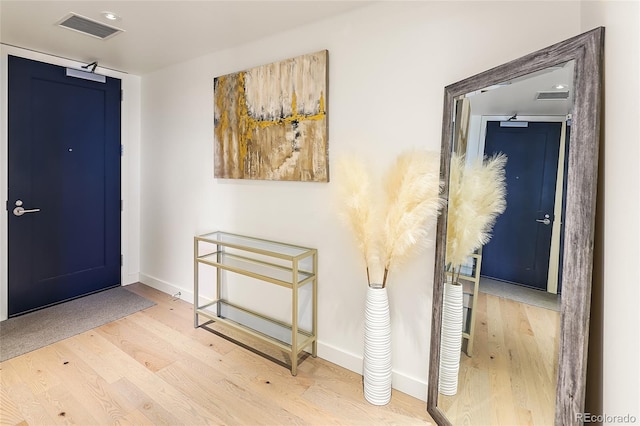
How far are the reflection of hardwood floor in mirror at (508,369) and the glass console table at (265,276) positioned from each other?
1016 millimetres

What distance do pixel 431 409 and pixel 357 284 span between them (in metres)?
0.80

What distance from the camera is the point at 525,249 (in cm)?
142

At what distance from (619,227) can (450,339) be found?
1.00 m

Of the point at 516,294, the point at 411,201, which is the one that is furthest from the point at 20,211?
the point at 516,294

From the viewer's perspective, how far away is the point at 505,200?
4.85 feet

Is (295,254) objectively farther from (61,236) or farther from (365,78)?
(61,236)

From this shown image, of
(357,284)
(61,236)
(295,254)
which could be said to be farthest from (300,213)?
(61,236)

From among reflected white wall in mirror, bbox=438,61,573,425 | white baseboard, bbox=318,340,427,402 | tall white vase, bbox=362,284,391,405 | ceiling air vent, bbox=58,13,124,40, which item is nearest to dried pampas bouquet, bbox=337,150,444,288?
tall white vase, bbox=362,284,391,405

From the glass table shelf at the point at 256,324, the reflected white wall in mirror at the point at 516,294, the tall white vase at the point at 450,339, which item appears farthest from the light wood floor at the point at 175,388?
the reflected white wall in mirror at the point at 516,294

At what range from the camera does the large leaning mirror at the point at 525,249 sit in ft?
3.75

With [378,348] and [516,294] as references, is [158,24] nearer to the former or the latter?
[378,348]

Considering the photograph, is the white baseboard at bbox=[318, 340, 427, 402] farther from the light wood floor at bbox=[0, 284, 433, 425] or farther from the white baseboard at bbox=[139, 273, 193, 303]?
the white baseboard at bbox=[139, 273, 193, 303]

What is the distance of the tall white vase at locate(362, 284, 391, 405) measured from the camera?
1981 millimetres

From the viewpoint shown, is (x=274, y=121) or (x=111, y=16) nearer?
(x=111, y=16)
